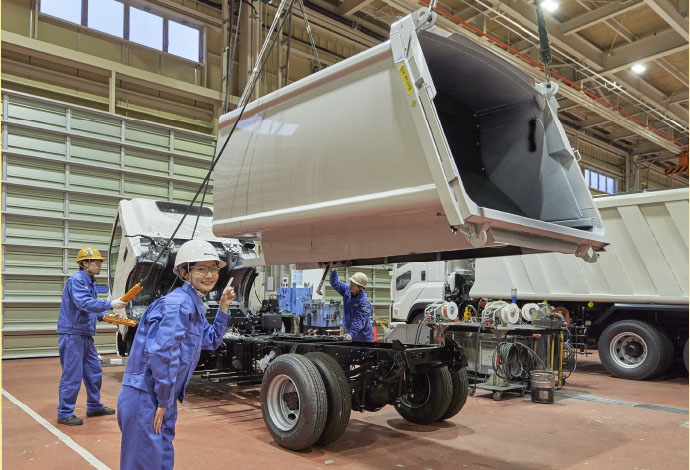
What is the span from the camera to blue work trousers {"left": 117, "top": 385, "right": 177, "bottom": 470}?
2.98 metres

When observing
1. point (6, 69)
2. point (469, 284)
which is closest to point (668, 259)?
point (469, 284)

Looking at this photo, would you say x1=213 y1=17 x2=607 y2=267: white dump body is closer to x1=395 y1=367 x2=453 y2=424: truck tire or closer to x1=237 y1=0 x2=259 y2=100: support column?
x1=395 y1=367 x2=453 y2=424: truck tire

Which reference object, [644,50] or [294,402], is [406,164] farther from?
[644,50]

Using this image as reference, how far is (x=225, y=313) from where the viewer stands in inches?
137

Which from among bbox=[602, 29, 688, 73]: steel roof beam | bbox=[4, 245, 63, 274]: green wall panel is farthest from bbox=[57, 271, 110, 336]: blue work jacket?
bbox=[602, 29, 688, 73]: steel roof beam

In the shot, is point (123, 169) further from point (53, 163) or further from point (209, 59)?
point (209, 59)

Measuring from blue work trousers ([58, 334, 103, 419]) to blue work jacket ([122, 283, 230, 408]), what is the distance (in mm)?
2854

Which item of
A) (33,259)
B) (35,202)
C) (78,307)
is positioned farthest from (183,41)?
(78,307)

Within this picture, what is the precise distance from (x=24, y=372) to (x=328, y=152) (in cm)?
762

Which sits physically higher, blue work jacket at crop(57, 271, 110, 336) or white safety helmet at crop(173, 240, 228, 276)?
white safety helmet at crop(173, 240, 228, 276)

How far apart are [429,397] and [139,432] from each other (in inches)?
133

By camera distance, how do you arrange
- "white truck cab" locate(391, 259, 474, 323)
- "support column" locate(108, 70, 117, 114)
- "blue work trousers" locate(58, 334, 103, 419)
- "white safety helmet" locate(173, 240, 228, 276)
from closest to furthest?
"white safety helmet" locate(173, 240, 228, 276)
"blue work trousers" locate(58, 334, 103, 419)
"white truck cab" locate(391, 259, 474, 323)
"support column" locate(108, 70, 117, 114)

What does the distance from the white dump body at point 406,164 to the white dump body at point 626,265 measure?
16.7 ft

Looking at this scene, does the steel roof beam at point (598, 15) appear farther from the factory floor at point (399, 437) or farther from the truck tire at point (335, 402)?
the truck tire at point (335, 402)
